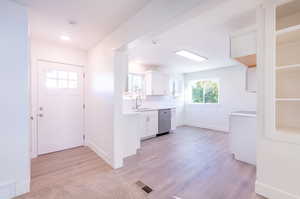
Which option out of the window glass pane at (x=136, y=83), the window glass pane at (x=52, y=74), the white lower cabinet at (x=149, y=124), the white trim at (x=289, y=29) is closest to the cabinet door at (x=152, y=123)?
the white lower cabinet at (x=149, y=124)

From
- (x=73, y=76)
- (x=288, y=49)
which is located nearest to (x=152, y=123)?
(x=73, y=76)

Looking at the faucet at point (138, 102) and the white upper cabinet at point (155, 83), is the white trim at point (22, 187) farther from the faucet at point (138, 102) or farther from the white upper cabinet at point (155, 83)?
the white upper cabinet at point (155, 83)

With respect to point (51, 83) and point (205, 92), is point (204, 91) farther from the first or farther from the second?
point (51, 83)

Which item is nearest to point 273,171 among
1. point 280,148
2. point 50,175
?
point 280,148

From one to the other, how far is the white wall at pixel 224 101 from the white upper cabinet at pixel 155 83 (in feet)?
6.23

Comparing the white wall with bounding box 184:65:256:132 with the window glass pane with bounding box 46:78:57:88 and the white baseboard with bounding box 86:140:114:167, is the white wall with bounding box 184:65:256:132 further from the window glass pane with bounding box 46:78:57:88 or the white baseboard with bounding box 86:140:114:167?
the window glass pane with bounding box 46:78:57:88

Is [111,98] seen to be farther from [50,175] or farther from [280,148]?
[280,148]

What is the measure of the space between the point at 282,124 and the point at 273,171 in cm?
66

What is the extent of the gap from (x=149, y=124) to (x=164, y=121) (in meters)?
0.73

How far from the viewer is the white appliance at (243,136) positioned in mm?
2652

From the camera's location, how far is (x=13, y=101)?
1.81 meters

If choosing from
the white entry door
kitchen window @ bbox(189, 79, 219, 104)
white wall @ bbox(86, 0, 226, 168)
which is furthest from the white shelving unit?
kitchen window @ bbox(189, 79, 219, 104)

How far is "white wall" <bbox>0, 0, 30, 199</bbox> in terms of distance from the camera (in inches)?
68.4

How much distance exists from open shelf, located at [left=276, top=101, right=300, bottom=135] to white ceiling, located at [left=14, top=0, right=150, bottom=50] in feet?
7.75
